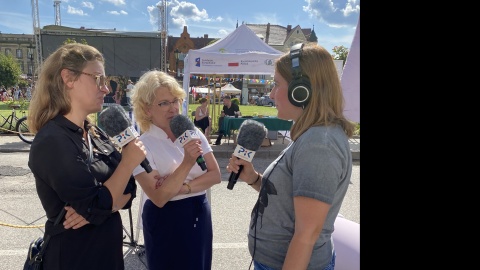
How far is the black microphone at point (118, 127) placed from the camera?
188cm

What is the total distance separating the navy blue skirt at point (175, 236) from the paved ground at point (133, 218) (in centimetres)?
115

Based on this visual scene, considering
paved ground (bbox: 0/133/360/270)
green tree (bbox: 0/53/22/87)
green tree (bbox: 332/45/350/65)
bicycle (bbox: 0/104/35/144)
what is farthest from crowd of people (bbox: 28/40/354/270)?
green tree (bbox: 0/53/22/87)

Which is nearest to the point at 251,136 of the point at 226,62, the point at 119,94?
the point at 226,62

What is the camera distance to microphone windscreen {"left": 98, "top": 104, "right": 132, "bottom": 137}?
1.91 meters

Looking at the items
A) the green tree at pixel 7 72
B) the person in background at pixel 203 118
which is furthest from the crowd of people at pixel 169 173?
the green tree at pixel 7 72

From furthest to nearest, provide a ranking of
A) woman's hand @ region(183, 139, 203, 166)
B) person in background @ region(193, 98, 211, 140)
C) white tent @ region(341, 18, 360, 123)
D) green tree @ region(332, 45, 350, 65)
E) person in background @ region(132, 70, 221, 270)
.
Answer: green tree @ region(332, 45, 350, 65) → person in background @ region(193, 98, 211, 140) → white tent @ region(341, 18, 360, 123) → person in background @ region(132, 70, 221, 270) → woman's hand @ region(183, 139, 203, 166)

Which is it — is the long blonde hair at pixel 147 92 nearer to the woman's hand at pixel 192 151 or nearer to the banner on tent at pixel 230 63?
the woman's hand at pixel 192 151

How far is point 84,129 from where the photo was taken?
6.81ft

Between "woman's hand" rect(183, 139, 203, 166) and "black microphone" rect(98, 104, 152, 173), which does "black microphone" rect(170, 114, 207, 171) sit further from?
"black microphone" rect(98, 104, 152, 173)

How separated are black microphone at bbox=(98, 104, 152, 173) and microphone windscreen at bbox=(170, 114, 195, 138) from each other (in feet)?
1.03
